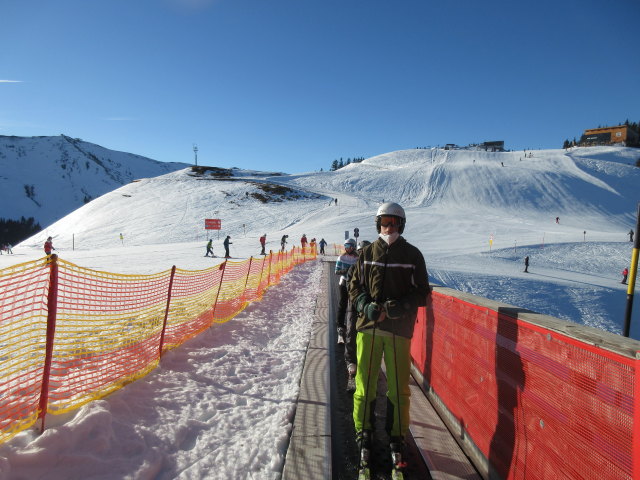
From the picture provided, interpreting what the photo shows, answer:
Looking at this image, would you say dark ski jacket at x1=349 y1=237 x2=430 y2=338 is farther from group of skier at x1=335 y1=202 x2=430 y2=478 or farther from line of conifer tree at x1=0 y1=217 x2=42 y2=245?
line of conifer tree at x1=0 y1=217 x2=42 y2=245

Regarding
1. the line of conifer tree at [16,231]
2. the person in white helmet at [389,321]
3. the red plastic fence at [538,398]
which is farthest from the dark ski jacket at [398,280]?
the line of conifer tree at [16,231]

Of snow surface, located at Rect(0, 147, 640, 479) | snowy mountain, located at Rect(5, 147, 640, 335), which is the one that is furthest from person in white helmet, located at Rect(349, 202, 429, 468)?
snowy mountain, located at Rect(5, 147, 640, 335)

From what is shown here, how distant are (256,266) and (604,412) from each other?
11.7 m

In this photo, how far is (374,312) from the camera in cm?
276

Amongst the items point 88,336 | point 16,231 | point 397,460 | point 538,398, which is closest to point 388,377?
point 397,460

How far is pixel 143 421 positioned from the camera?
10.8ft

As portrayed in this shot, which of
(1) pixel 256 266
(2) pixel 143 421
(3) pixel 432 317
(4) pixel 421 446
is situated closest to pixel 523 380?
(4) pixel 421 446

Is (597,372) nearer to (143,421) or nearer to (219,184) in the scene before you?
(143,421)

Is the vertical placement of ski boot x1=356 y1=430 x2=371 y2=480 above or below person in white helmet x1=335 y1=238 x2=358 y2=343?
below

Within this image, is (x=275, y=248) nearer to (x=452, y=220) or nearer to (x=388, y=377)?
(x=452, y=220)

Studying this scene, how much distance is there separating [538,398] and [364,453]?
56.8 inches

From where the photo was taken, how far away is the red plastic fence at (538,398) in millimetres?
1663

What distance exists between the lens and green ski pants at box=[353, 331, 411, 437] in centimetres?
290

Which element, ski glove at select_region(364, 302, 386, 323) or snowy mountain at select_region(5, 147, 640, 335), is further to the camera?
snowy mountain at select_region(5, 147, 640, 335)
